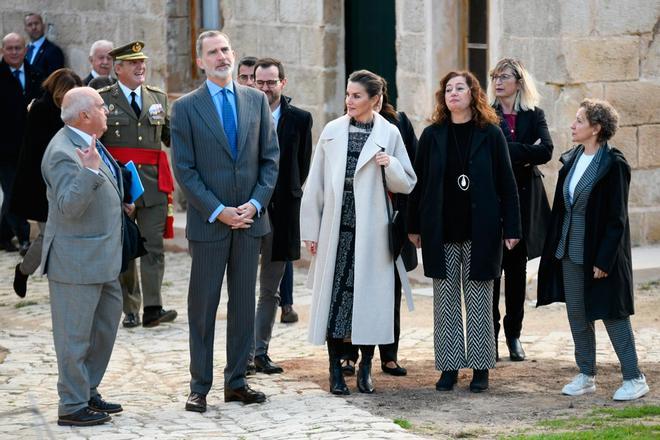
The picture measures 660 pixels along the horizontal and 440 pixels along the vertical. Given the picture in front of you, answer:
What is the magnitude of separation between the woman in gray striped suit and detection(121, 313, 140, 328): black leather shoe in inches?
138

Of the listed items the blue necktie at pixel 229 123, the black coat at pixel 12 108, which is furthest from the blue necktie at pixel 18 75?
→ the blue necktie at pixel 229 123

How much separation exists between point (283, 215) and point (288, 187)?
6.8 inches

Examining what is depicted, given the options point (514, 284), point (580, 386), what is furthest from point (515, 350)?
point (580, 386)

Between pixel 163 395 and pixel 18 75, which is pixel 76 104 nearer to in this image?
pixel 163 395

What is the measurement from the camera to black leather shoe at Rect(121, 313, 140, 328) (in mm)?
10227

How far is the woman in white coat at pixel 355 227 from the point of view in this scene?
7.80 meters

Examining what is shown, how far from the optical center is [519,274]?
8828 mm

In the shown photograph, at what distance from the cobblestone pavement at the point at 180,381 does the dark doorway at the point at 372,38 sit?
8.57 feet

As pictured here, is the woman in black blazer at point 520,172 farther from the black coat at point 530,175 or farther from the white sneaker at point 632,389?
the white sneaker at point 632,389

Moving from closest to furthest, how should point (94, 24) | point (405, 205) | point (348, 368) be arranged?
point (405, 205)
point (348, 368)
point (94, 24)

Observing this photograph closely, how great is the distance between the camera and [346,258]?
7871mm

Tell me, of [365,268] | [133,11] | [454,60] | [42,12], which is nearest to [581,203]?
[365,268]

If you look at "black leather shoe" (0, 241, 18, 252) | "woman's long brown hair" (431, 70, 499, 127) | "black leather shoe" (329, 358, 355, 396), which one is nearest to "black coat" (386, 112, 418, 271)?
"woman's long brown hair" (431, 70, 499, 127)

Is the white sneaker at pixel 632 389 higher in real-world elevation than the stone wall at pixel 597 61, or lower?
lower
